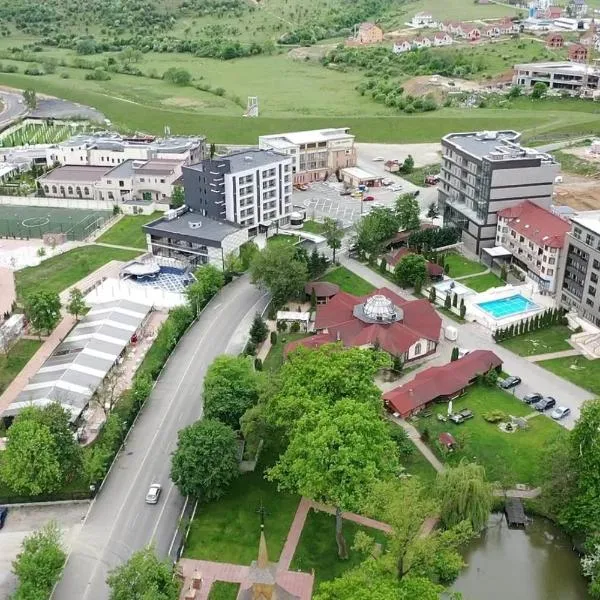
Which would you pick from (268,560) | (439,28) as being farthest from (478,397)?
(439,28)

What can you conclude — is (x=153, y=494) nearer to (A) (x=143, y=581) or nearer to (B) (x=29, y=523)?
(B) (x=29, y=523)

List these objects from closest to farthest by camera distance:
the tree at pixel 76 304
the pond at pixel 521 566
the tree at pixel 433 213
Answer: the pond at pixel 521 566 < the tree at pixel 76 304 < the tree at pixel 433 213

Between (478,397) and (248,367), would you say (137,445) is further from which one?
(478,397)

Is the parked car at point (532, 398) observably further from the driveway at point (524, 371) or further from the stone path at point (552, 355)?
the stone path at point (552, 355)

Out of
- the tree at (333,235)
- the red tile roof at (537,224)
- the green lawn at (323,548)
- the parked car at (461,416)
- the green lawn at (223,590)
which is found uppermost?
the red tile roof at (537,224)

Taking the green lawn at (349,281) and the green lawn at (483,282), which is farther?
the green lawn at (483,282)

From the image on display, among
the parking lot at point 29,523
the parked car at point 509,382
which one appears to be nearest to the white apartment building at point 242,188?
the parked car at point 509,382
